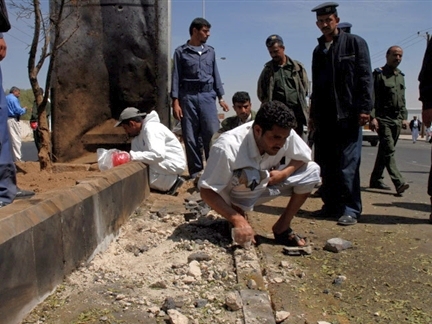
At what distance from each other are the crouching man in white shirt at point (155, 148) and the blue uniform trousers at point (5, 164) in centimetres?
204

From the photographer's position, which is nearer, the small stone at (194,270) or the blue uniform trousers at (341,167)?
the small stone at (194,270)

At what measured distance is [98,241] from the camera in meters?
3.49

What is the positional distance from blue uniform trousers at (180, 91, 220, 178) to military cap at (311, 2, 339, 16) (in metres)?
2.23

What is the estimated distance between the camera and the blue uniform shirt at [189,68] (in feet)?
21.1

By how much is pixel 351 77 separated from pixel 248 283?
246 cm

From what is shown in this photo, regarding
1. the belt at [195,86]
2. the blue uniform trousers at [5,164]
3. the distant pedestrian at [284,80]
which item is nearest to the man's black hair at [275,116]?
A: the blue uniform trousers at [5,164]

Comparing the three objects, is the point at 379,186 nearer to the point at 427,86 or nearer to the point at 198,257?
the point at 427,86

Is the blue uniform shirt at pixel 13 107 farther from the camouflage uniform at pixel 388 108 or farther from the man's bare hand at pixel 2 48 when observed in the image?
the man's bare hand at pixel 2 48

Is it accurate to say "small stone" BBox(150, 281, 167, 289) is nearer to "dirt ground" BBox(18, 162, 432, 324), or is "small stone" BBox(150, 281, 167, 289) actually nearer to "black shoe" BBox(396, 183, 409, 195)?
"dirt ground" BBox(18, 162, 432, 324)

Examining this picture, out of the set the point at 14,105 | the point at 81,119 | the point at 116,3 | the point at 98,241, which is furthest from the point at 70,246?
the point at 14,105

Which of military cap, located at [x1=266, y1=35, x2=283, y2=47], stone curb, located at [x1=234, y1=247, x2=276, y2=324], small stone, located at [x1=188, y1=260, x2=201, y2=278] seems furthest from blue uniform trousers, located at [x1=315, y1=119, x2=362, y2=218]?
small stone, located at [x1=188, y1=260, x2=201, y2=278]

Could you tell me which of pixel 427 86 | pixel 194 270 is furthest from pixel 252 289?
pixel 427 86

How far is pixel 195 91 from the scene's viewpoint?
256 inches

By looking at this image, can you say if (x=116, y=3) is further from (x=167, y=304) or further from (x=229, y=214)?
A: (x=167, y=304)
